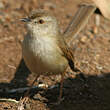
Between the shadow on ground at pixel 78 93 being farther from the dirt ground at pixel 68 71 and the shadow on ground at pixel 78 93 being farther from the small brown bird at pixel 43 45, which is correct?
the small brown bird at pixel 43 45

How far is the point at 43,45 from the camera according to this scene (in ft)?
16.4

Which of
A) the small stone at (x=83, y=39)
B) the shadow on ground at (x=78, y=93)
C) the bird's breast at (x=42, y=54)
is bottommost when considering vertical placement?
the shadow on ground at (x=78, y=93)

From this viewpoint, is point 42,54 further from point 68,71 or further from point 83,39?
point 83,39

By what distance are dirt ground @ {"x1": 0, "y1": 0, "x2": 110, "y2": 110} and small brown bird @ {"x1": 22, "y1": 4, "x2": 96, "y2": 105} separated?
0.75 metres

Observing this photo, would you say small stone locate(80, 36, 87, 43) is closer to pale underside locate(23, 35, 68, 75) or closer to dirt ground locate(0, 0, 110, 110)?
dirt ground locate(0, 0, 110, 110)

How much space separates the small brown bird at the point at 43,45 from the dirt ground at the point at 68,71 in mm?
746

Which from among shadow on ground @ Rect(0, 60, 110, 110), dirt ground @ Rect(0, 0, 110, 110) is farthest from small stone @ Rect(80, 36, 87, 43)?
shadow on ground @ Rect(0, 60, 110, 110)

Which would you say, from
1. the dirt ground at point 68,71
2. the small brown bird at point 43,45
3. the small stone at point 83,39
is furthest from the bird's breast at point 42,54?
the small stone at point 83,39

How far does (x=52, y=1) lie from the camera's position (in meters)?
9.91

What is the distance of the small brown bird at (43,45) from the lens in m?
5.00

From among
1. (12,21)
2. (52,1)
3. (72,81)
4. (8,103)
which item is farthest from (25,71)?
(52,1)

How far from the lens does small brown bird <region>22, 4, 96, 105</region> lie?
5000mm

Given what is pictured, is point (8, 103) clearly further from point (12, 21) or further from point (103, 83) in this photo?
point (12, 21)

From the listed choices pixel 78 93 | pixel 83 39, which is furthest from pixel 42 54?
pixel 83 39
